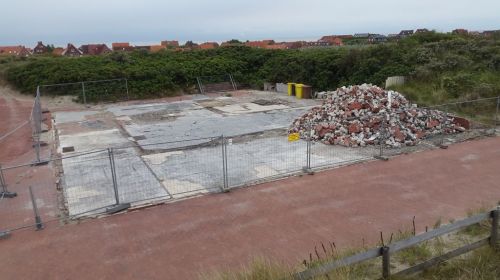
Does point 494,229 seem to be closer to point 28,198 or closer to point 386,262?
point 386,262

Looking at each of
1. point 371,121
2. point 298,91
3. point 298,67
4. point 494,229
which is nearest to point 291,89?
point 298,91

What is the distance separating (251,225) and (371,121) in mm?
8161

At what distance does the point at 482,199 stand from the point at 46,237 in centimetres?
998

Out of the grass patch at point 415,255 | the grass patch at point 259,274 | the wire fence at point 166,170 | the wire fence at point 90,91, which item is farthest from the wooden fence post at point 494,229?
the wire fence at point 90,91

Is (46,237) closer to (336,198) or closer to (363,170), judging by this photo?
(336,198)

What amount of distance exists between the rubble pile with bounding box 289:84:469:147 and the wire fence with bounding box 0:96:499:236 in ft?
0.40

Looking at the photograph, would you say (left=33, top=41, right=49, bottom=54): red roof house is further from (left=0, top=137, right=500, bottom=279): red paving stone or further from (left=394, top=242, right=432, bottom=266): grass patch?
(left=394, top=242, right=432, bottom=266): grass patch

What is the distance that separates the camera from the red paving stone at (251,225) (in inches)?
309

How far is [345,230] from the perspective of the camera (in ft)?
29.2

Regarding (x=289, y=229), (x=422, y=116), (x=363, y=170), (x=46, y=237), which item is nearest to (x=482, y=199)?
(x=363, y=170)

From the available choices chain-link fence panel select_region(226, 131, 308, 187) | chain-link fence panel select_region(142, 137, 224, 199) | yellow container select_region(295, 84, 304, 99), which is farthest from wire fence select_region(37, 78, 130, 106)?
chain-link fence panel select_region(226, 131, 308, 187)

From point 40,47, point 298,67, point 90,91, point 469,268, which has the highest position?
point 40,47

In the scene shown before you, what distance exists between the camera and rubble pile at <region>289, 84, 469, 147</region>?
1523 cm

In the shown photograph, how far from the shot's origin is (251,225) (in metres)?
9.26
